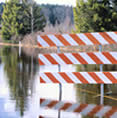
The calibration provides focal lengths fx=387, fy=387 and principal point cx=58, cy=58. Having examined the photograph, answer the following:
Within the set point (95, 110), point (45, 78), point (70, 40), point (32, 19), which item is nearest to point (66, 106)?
point (95, 110)

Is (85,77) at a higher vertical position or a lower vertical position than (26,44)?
higher

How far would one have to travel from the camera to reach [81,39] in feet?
33.6

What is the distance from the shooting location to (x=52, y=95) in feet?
33.8

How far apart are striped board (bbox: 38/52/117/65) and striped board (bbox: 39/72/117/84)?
34cm

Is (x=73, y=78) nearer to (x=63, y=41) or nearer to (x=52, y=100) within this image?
(x=52, y=100)

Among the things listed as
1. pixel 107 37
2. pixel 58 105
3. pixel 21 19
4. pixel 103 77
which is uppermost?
pixel 107 37

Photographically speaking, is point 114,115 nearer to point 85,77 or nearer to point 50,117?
point 50,117

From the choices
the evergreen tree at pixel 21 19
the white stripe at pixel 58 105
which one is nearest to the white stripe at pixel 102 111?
the white stripe at pixel 58 105

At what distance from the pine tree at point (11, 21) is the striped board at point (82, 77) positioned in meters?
47.5

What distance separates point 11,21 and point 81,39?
51.3m

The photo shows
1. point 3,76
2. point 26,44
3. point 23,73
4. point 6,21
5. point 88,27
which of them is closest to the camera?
point 3,76

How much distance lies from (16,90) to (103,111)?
3.62m

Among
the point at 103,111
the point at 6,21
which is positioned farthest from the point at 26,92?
the point at 6,21

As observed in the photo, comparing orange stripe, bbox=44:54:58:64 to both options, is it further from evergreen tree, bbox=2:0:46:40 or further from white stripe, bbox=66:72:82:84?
evergreen tree, bbox=2:0:46:40
